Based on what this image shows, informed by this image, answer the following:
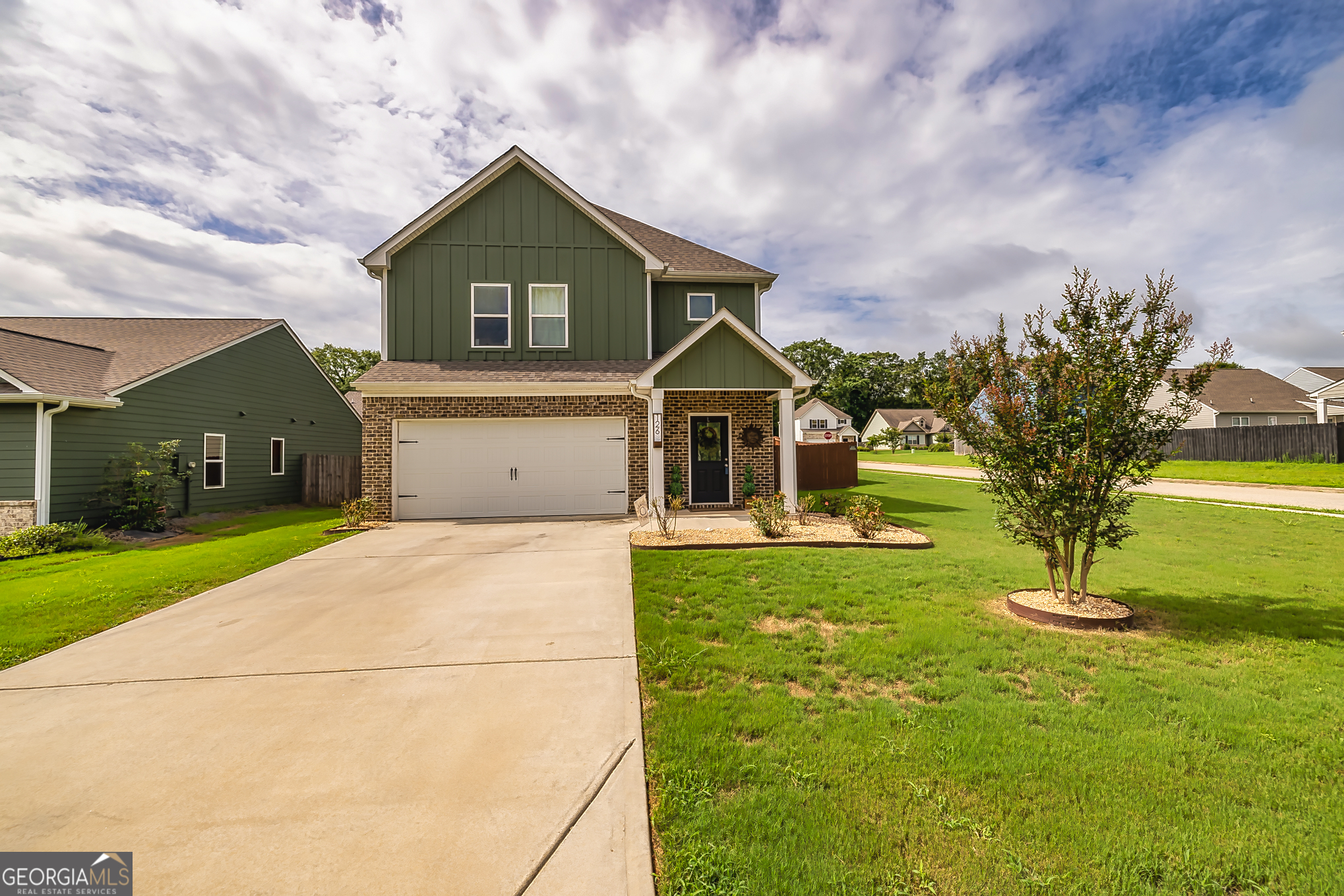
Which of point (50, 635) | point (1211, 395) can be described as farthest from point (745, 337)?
point (1211, 395)

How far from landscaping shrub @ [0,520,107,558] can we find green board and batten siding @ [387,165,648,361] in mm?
6576

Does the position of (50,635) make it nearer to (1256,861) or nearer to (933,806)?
(933,806)

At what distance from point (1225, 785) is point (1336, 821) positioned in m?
0.35

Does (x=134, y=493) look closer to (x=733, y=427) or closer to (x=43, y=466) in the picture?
(x=43, y=466)

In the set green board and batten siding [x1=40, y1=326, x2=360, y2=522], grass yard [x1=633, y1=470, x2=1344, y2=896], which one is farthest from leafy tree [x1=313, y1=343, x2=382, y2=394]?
grass yard [x1=633, y1=470, x2=1344, y2=896]

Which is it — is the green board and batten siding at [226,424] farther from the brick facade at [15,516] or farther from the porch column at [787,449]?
the porch column at [787,449]

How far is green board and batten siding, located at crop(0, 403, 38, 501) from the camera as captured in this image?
10594 mm

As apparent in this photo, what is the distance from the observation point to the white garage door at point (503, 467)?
12.2 metres

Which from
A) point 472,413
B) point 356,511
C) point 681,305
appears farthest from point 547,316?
point 356,511

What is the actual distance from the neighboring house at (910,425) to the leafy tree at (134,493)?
6507 centimetres

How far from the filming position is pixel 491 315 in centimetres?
1309

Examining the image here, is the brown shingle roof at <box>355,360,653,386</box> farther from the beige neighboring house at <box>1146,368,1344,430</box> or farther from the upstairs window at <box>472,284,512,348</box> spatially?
the beige neighboring house at <box>1146,368,1344,430</box>

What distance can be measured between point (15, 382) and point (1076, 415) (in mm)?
17131

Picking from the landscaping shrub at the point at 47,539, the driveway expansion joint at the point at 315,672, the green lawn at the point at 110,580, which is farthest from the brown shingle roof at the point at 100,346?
the driveway expansion joint at the point at 315,672
